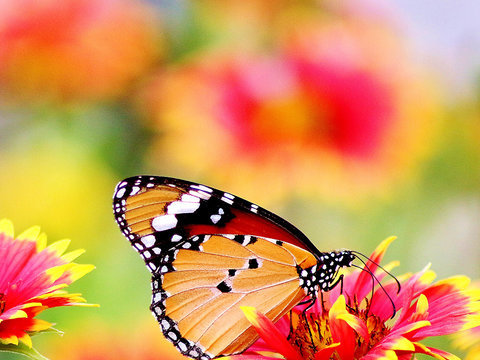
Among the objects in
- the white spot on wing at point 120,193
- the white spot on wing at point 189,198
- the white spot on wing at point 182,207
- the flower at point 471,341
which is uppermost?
the white spot on wing at point 120,193

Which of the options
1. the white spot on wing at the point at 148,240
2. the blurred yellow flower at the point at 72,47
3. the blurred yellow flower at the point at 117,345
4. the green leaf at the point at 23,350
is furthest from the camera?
the blurred yellow flower at the point at 72,47

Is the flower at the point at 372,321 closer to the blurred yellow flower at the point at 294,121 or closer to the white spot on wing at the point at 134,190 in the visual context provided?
the white spot on wing at the point at 134,190

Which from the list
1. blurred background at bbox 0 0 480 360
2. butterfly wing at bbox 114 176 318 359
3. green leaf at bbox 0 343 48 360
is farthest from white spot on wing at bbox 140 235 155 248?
blurred background at bbox 0 0 480 360

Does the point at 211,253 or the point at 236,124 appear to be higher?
the point at 236,124

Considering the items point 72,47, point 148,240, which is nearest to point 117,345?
point 148,240

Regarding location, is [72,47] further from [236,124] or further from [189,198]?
[189,198]

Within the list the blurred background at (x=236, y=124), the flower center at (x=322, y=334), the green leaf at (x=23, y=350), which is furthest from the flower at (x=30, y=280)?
the blurred background at (x=236, y=124)

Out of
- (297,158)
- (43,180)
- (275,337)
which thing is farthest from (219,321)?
(43,180)

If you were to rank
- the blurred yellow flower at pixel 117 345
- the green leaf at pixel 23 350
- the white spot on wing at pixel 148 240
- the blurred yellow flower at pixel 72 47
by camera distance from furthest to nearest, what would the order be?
the blurred yellow flower at pixel 72 47 → the blurred yellow flower at pixel 117 345 → the white spot on wing at pixel 148 240 → the green leaf at pixel 23 350

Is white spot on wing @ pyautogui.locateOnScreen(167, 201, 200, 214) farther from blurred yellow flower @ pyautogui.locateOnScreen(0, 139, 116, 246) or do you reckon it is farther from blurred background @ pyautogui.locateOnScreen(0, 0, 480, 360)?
blurred yellow flower @ pyautogui.locateOnScreen(0, 139, 116, 246)

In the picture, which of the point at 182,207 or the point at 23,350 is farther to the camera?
the point at 182,207
